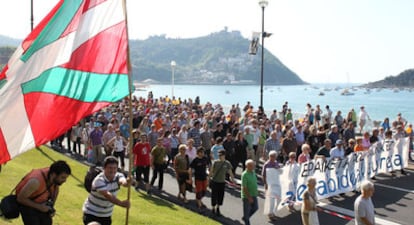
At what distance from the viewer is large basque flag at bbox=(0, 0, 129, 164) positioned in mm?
6215

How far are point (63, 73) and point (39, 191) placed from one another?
1.67 meters

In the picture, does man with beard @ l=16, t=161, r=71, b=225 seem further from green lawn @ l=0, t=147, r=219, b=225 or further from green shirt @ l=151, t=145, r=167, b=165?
green shirt @ l=151, t=145, r=167, b=165

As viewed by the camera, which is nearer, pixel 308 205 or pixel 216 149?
pixel 308 205

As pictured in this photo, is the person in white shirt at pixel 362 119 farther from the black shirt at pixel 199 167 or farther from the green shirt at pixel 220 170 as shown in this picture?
the green shirt at pixel 220 170

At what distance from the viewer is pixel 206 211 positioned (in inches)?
471

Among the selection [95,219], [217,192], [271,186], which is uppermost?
[95,219]

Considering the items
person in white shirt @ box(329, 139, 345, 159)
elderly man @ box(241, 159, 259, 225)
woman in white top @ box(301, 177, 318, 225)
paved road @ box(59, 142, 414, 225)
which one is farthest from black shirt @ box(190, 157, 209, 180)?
person in white shirt @ box(329, 139, 345, 159)

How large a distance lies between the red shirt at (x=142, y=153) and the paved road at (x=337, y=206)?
3.09ft

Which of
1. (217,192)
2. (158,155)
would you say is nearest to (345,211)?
(217,192)

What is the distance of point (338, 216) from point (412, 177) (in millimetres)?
6123

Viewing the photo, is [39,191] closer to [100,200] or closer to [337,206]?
[100,200]

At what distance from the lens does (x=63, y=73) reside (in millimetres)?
6438

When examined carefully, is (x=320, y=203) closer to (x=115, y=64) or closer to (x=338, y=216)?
(x=338, y=216)

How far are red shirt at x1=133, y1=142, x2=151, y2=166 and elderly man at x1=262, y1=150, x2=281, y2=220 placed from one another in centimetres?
370
